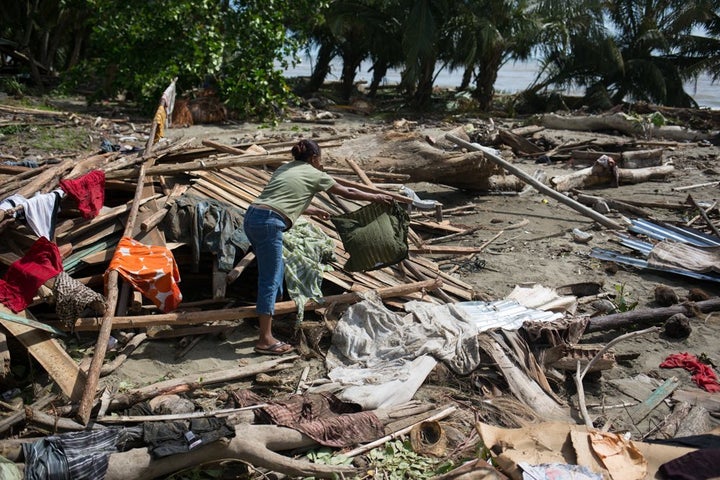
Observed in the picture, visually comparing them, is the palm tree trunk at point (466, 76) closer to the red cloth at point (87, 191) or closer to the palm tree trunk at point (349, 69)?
the palm tree trunk at point (349, 69)

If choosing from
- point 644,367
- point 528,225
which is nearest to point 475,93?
point 528,225

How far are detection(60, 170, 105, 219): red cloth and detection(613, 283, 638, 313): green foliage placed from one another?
17.1 ft

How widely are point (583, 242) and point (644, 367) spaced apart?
11.0 ft

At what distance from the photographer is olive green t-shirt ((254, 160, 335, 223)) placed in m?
4.79

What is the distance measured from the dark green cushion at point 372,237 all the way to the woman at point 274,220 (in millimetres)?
719

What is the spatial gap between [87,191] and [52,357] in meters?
1.80

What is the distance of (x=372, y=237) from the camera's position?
5.63m

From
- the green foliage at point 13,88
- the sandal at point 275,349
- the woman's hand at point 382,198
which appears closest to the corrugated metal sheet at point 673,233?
the woman's hand at point 382,198

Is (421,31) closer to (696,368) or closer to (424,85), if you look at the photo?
(424,85)

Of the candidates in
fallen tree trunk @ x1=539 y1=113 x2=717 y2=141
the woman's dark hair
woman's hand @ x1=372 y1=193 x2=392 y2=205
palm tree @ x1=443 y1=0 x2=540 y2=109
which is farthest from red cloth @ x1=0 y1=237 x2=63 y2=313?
palm tree @ x1=443 y1=0 x2=540 y2=109

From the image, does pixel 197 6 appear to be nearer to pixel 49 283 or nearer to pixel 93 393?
pixel 49 283

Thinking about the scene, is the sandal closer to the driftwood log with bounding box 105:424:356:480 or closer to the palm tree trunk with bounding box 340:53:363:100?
the driftwood log with bounding box 105:424:356:480

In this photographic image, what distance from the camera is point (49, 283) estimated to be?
4.65 metres

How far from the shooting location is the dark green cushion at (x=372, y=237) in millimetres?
5625
